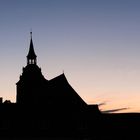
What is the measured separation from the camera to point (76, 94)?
2445 inches

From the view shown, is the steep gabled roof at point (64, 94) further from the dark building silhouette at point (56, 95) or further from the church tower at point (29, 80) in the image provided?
the church tower at point (29, 80)

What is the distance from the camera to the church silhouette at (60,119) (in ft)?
182

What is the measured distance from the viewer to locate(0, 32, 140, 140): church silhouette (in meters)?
55.5

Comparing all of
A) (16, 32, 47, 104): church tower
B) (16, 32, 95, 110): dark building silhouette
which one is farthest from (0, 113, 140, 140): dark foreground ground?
(16, 32, 47, 104): church tower

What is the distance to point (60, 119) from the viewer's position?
57719 millimetres

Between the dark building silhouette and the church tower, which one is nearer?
the dark building silhouette

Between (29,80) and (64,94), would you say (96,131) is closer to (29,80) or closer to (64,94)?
(64,94)

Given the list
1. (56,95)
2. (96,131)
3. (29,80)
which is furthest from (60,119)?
(29,80)

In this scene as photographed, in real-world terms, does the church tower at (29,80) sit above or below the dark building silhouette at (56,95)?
above

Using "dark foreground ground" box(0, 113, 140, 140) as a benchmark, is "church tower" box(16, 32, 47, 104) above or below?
above

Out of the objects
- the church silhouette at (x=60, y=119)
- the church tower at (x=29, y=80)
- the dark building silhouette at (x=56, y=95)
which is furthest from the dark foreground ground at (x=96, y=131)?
the church tower at (x=29, y=80)

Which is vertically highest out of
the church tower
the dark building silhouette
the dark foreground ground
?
the church tower

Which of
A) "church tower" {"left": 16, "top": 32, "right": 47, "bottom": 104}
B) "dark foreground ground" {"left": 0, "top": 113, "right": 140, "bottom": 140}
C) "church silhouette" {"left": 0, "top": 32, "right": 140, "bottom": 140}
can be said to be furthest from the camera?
"church tower" {"left": 16, "top": 32, "right": 47, "bottom": 104}

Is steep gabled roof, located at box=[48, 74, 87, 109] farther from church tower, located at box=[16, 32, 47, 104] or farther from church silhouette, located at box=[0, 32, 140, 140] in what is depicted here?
church tower, located at box=[16, 32, 47, 104]
